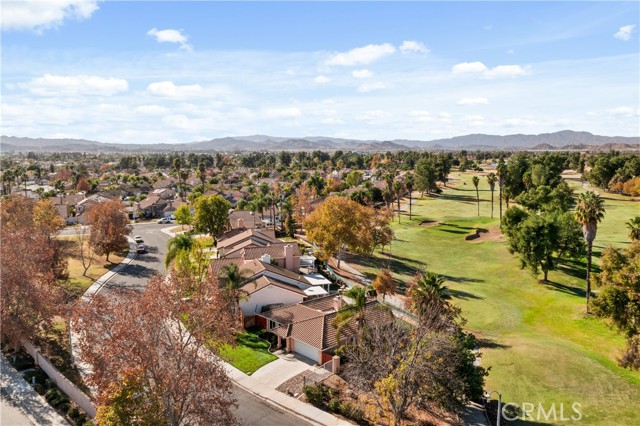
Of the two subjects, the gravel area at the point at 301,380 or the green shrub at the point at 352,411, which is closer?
the green shrub at the point at 352,411

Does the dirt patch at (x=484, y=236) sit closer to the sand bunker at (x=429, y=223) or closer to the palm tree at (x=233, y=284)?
the sand bunker at (x=429, y=223)

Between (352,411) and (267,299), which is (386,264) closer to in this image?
(267,299)

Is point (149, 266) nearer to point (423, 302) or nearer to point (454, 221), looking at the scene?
point (423, 302)

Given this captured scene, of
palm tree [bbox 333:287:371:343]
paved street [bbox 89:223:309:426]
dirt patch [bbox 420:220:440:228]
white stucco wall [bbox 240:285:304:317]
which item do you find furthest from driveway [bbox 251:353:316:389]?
dirt patch [bbox 420:220:440:228]

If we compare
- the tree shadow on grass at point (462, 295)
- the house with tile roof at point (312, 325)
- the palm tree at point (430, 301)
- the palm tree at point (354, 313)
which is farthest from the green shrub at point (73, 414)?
the tree shadow on grass at point (462, 295)

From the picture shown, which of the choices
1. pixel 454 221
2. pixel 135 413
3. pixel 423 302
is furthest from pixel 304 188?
pixel 135 413

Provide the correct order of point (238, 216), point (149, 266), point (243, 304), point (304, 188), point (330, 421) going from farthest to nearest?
point (304, 188), point (238, 216), point (149, 266), point (243, 304), point (330, 421)

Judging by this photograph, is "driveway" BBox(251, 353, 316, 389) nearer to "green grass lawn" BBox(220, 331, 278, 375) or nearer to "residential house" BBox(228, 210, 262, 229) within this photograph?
"green grass lawn" BBox(220, 331, 278, 375)
